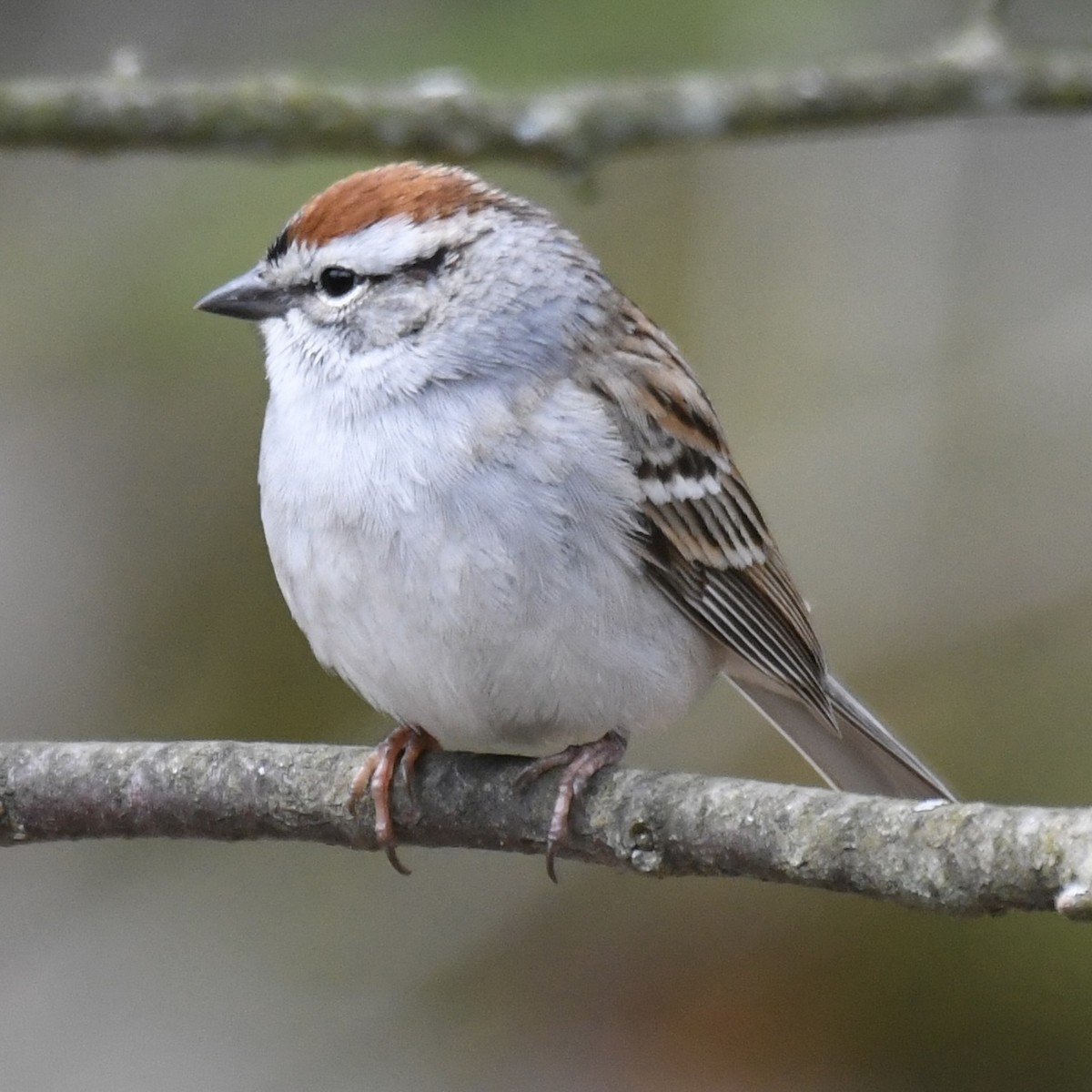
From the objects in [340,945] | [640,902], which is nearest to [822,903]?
[640,902]

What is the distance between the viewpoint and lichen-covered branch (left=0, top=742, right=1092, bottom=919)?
1981 mm

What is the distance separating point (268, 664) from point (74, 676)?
1.68ft

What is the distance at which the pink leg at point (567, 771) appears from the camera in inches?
106

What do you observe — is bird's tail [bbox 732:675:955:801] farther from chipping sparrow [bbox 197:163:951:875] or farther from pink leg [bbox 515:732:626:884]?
pink leg [bbox 515:732:626:884]

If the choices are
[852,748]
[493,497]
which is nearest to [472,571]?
[493,497]

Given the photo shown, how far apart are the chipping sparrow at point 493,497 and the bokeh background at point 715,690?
1.75 ft

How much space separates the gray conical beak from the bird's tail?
130cm

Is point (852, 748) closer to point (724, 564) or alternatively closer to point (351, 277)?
point (724, 564)

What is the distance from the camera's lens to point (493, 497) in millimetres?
2865

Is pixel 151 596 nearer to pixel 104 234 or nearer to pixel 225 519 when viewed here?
pixel 225 519

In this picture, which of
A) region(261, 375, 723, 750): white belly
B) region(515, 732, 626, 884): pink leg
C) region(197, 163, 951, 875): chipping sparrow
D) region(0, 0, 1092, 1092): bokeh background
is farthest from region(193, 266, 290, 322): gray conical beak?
region(515, 732, 626, 884): pink leg

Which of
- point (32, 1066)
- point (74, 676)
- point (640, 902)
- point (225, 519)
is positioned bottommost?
point (32, 1066)

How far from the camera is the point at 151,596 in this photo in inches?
191

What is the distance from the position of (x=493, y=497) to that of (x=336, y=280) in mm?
599
